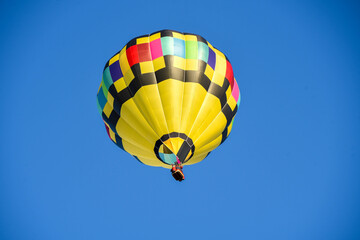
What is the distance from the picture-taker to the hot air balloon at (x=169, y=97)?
9.70m

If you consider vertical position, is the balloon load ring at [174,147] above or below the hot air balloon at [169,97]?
below

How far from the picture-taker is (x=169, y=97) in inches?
387

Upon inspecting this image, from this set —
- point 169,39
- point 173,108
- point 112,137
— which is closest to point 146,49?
point 169,39

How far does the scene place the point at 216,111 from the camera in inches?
408

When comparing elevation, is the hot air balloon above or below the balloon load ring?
above

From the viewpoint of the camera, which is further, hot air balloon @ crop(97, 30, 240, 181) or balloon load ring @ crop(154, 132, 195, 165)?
hot air balloon @ crop(97, 30, 240, 181)

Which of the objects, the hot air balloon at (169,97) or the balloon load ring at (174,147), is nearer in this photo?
the balloon load ring at (174,147)

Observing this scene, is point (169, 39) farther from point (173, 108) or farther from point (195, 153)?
point (195, 153)

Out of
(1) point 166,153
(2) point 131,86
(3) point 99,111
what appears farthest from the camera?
(3) point 99,111

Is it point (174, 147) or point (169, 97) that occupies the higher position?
point (169, 97)

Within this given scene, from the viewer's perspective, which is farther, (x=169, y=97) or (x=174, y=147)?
(x=169, y=97)

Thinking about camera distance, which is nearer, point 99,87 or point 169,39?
point 169,39

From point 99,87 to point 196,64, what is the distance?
8.79 feet

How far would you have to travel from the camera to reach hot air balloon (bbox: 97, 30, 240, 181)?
970cm
